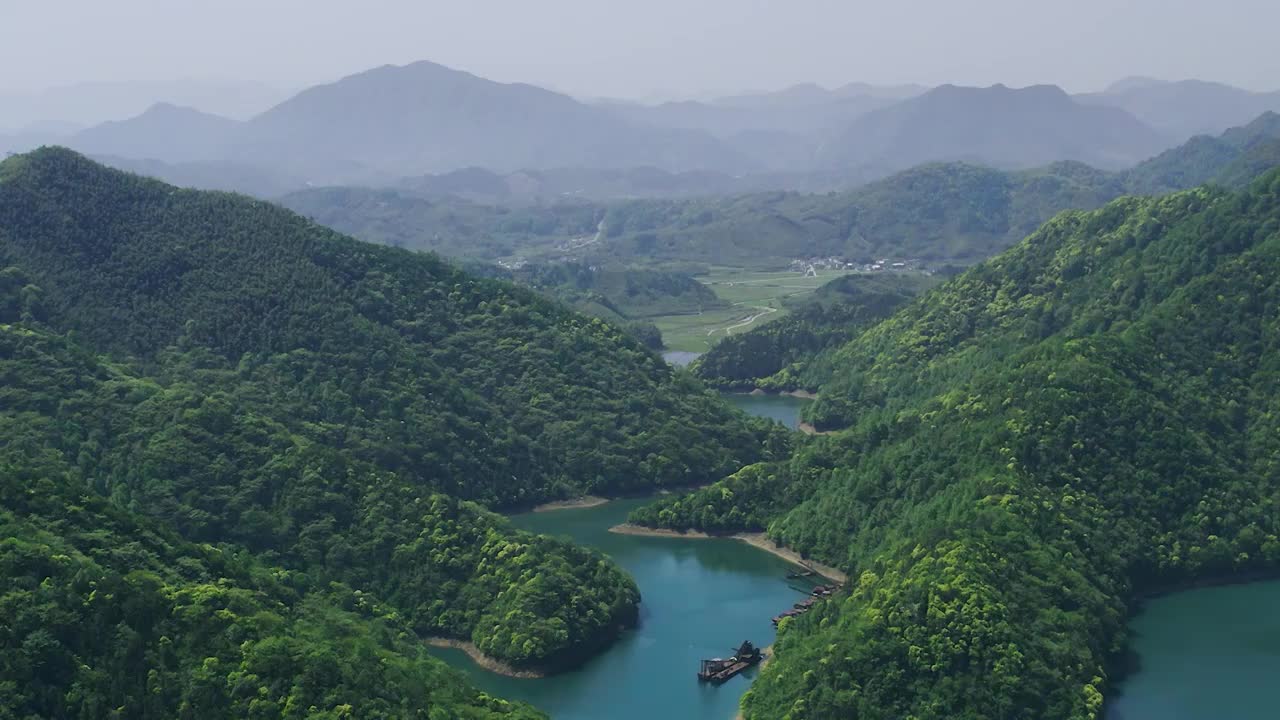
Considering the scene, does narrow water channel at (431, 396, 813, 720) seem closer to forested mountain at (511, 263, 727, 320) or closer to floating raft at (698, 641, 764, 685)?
floating raft at (698, 641, 764, 685)

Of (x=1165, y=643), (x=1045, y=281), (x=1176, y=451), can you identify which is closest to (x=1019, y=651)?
(x=1165, y=643)

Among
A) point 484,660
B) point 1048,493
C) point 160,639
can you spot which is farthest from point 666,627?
point 160,639

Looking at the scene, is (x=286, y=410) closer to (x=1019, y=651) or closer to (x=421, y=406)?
(x=421, y=406)

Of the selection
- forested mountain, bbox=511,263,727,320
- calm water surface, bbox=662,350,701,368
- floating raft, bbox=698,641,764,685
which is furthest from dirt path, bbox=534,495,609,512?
forested mountain, bbox=511,263,727,320

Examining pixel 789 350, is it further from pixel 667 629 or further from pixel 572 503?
pixel 667 629

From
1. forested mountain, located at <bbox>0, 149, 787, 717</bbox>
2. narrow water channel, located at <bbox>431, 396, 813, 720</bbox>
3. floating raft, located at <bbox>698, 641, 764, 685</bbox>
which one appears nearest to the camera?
narrow water channel, located at <bbox>431, 396, 813, 720</bbox>
